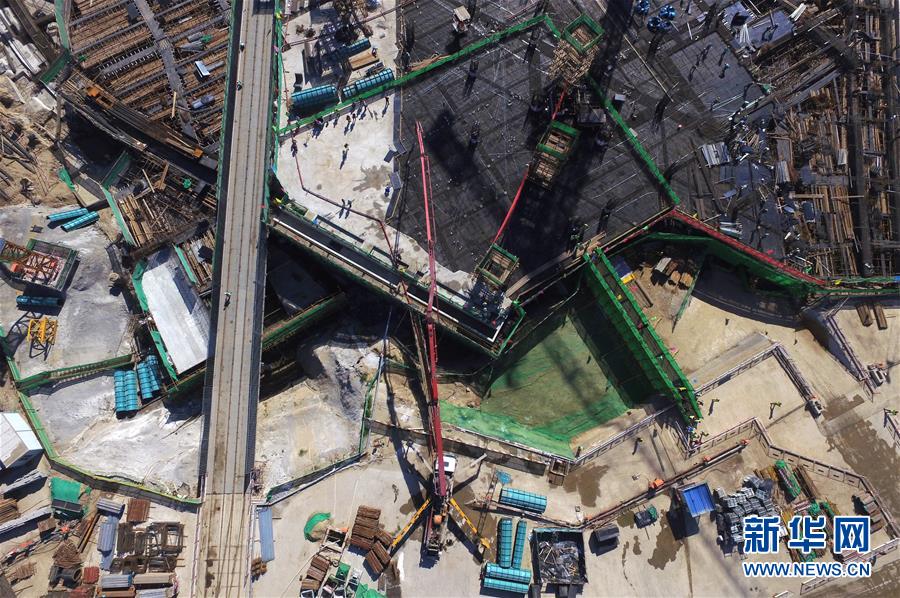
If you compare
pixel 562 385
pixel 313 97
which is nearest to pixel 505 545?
pixel 562 385

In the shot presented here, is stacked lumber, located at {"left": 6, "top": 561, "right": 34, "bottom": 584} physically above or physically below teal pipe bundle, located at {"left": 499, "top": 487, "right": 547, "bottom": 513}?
below

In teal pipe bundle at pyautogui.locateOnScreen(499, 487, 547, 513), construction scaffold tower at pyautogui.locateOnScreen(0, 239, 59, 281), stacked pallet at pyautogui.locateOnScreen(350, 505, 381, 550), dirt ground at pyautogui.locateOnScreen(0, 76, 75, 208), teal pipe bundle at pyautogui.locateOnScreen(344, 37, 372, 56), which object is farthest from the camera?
dirt ground at pyautogui.locateOnScreen(0, 76, 75, 208)

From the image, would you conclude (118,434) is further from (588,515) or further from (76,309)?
(588,515)

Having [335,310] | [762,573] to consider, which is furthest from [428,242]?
[762,573]

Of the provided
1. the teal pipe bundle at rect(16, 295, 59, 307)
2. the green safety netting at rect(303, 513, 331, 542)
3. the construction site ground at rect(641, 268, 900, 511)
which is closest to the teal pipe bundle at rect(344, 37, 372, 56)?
the construction site ground at rect(641, 268, 900, 511)

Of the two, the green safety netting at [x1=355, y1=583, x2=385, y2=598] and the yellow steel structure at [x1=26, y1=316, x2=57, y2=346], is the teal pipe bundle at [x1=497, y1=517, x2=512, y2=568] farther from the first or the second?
the yellow steel structure at [x1=26, y1=316, x2=57, y2=346]

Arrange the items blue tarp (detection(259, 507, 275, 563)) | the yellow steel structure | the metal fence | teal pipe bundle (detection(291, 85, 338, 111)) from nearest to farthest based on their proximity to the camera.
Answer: blue tarp (detection(259, 507, 275, 563)) < the metal fence < teal pipe bundle (detection(291, 85, 338, 111)) < the yellow steel structure
